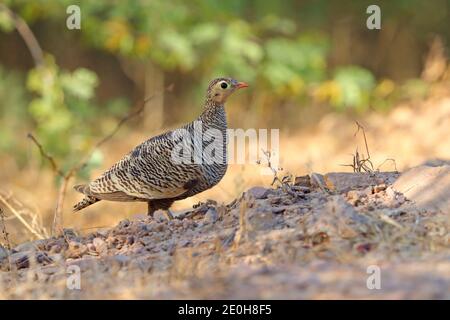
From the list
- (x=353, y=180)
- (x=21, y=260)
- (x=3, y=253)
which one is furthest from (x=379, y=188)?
(x=3, y=253)

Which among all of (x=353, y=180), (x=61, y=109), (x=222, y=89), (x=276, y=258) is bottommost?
(x=276, y=258)

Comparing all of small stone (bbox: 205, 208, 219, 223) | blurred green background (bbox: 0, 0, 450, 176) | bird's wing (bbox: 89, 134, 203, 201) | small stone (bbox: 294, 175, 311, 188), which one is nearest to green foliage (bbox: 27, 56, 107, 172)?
blurred green background (bbox: 0, 0, 450, 176)

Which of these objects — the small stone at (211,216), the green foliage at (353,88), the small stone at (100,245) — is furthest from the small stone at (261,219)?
the green foliage at (353,88)

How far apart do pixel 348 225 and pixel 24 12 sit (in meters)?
8.89

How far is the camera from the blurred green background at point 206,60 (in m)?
11.2

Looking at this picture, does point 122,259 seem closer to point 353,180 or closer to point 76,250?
point 76,250

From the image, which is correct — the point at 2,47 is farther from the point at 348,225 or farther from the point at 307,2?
the point at 348,225

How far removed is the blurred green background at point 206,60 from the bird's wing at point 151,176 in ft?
9.41

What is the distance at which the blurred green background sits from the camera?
1116cm

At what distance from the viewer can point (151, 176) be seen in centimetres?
602

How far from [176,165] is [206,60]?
23.0ft

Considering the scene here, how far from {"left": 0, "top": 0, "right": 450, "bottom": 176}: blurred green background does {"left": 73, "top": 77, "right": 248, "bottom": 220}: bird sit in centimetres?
284

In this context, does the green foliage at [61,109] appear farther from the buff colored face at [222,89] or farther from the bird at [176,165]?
the buff colored face at [222,89]

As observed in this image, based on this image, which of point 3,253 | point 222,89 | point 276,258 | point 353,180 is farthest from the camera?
point 222,89
